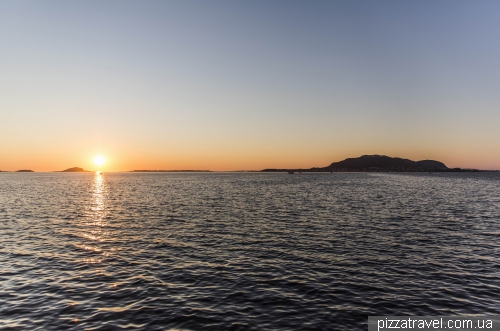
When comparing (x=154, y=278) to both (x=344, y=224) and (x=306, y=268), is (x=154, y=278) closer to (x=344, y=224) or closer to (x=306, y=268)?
(x=306, y=268)

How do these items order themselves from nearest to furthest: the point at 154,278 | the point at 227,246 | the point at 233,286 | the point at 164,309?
the point at 164,309, the point at 233,286, the point at 154,278, the point at 227,246

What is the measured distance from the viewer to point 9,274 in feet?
79.5

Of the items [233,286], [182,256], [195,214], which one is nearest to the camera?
[233,286]

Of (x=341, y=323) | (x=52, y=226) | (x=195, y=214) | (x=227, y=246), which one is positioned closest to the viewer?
(x=341, y=323)

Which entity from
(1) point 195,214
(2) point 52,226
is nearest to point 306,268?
(1) point 195,214

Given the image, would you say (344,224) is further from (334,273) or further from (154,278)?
(154,278)

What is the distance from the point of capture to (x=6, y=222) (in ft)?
160

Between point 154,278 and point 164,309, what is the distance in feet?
18.3

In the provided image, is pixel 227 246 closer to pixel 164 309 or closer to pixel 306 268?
pixel 306 268

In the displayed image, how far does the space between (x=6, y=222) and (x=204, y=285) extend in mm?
42820

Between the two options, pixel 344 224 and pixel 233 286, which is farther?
pixel 344 224

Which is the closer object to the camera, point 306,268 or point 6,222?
point 306,268

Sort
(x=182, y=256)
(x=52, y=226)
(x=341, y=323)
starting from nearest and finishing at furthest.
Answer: (x=341, y=323) < (x=182, y=256) < (x=52, y=226)

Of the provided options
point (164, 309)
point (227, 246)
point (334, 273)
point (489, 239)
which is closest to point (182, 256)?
point (227, 246)
